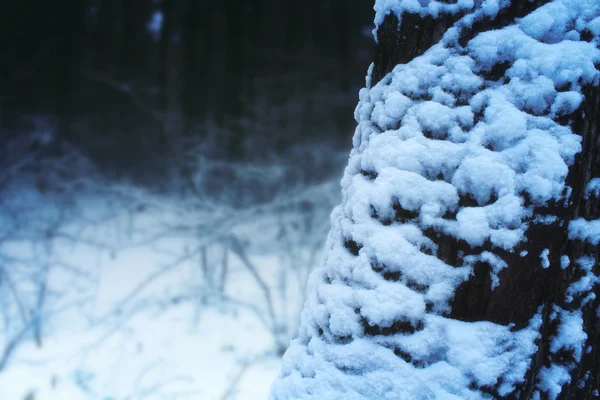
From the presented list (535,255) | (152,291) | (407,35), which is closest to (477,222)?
(535,255)

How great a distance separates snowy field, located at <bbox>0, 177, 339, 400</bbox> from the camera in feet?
30.6

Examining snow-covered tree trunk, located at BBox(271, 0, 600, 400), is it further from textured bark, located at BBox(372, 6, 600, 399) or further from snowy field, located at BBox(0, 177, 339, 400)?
snowy field, located at BBox(0, 177, 339, 400)

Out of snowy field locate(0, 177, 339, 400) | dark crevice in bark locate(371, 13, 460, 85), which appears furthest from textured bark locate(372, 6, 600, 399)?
snowy field locate(0, 177, 339, 400)

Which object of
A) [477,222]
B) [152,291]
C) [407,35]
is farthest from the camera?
[152,291]

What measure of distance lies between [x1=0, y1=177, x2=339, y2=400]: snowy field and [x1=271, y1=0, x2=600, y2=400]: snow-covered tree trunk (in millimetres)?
8966

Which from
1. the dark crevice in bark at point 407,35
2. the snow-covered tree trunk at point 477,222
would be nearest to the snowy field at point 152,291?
the snow-covered tree trunk at point 477,222

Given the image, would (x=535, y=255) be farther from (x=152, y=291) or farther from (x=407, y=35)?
(x=152, y=291)

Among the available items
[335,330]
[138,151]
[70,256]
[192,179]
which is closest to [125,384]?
[70,256]

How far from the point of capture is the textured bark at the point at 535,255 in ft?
2.11

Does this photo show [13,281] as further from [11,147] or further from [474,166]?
[474,166]

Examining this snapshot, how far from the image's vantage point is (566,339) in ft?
2.33

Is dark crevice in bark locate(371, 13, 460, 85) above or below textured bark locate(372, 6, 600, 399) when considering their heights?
above

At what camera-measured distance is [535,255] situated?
2.12 feet

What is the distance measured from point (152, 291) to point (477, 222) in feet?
37.4
